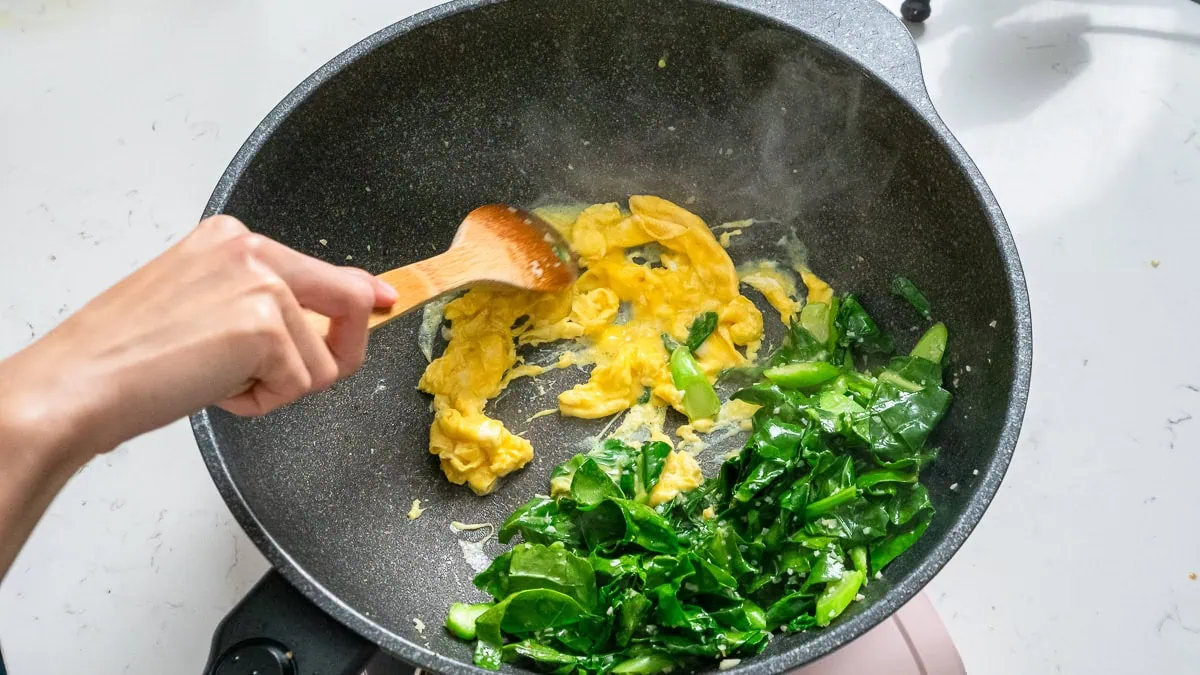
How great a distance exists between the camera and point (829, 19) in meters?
1.35

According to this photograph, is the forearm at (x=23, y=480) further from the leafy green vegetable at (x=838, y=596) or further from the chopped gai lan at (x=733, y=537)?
the leafy green vegetable at (x=838, y=596)

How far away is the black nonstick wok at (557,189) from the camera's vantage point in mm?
1197

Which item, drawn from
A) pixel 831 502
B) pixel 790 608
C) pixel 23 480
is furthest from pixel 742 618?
pixel 23 480

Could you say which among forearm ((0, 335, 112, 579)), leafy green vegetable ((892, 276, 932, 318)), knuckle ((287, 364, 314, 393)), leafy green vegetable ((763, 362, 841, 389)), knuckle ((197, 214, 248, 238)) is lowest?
leafy green vegetable ((763, 362, 841, 389))

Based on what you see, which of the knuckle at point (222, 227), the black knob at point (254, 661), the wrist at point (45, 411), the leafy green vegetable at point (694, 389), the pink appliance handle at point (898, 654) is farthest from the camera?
the leafy green vegetable at point (694, 389)

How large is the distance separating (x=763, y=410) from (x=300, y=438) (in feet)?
2.16

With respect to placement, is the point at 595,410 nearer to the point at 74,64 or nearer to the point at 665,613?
the point at 665,613

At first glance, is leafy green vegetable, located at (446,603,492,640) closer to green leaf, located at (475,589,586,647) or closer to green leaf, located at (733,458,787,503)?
green leaf, located at (475,589,586,647)

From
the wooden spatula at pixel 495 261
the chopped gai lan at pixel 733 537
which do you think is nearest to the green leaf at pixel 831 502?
the chopped gai lan at pixel 733 537

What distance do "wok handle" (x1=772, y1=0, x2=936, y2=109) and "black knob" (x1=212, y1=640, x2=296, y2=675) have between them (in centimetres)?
101

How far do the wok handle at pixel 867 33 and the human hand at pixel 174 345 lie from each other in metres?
0.81

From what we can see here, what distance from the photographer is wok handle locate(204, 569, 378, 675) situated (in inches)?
38.9

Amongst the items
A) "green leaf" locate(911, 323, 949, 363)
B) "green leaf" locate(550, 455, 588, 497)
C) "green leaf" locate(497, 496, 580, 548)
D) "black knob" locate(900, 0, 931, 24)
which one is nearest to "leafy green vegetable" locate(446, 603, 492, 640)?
"green leaf" locate(497, 496, 580, 548)

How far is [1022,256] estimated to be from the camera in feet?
5.06
